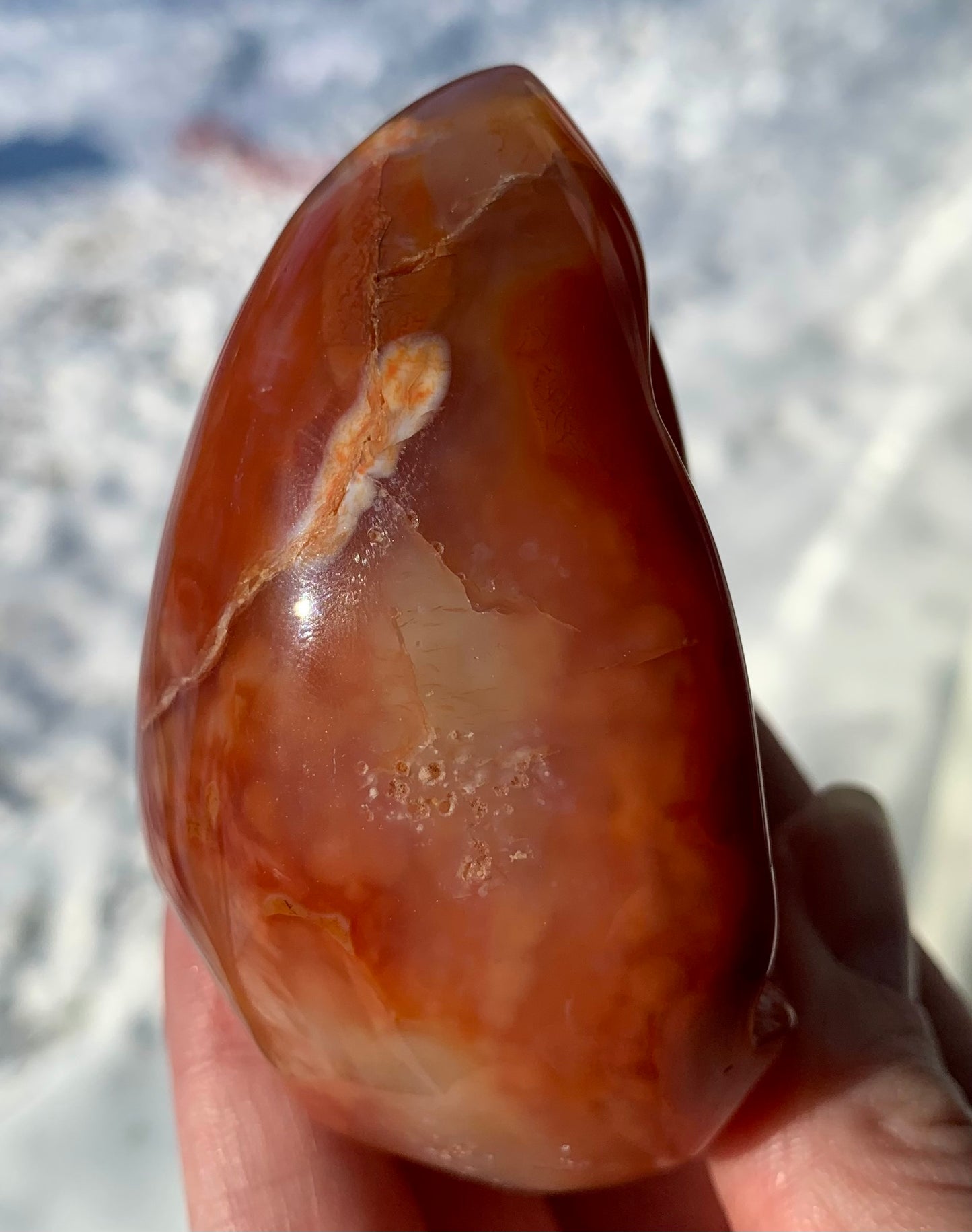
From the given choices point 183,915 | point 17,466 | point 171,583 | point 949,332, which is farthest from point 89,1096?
point 949,332

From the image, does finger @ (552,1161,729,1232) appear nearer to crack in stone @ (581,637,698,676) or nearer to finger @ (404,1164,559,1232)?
finger @ (404,1164,559,1232)

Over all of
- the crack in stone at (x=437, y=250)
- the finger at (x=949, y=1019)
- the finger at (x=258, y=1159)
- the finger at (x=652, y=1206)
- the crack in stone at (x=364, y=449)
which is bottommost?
the finger at (x=652, y=1206)

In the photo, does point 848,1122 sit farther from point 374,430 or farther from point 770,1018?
point 374,430

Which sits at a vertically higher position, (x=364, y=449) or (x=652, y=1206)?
(x=364, y=449)

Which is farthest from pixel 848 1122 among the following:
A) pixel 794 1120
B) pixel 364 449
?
pixel 364 449

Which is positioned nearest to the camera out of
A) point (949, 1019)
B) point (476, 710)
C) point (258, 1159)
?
point (476, 710)

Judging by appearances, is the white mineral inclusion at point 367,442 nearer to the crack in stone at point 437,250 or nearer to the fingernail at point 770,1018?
the crack in stone at point 437,250

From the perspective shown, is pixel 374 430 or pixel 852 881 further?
pixel 852 881

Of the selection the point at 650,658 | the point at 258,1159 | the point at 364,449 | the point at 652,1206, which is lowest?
the point at 652,1206

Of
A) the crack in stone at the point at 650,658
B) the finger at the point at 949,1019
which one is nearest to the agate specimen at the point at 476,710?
the crack in stone at the point at 650,658
